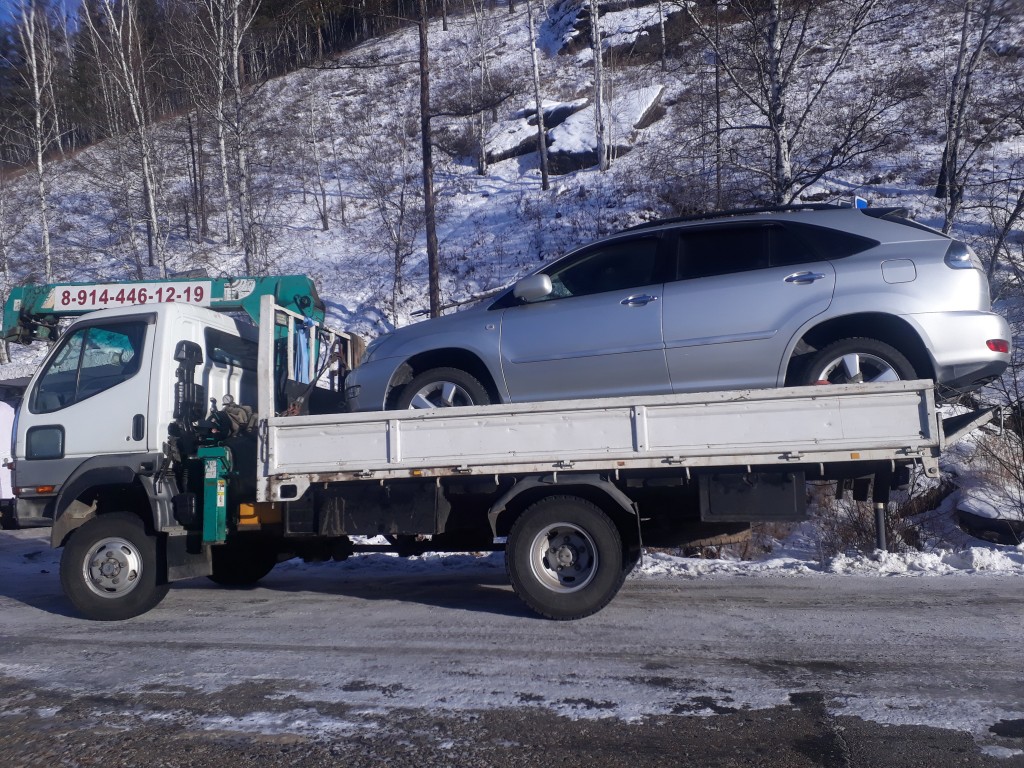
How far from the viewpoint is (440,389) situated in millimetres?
6871

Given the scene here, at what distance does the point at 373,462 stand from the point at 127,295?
4.19 meters

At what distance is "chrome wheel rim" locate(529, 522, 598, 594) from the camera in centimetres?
614

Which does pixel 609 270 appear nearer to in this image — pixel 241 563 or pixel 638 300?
pixel 638 300

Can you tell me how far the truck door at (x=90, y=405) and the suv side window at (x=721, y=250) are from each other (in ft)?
14.3

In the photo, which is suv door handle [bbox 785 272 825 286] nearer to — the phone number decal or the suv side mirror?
the suv side mirror

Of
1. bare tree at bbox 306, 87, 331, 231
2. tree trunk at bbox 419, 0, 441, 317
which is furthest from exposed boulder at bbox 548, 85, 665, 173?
tree trunk at bbox 419, 0, 441, 317

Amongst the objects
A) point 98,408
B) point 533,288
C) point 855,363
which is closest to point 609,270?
point 533,288

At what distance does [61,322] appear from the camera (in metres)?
9.39

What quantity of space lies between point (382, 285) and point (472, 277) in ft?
9.65

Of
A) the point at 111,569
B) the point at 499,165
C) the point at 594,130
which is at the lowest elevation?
the point at 111,569

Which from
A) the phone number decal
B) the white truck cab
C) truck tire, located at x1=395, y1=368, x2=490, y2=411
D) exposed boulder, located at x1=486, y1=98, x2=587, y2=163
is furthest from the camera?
exposed boulder, located at x1=486, y1=98, x2=587, y2=163

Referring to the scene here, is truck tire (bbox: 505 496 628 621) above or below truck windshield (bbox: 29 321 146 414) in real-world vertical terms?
below

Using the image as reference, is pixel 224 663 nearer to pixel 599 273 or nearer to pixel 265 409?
pixel 265 409

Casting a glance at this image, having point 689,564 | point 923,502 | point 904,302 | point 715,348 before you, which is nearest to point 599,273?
point 715,348
